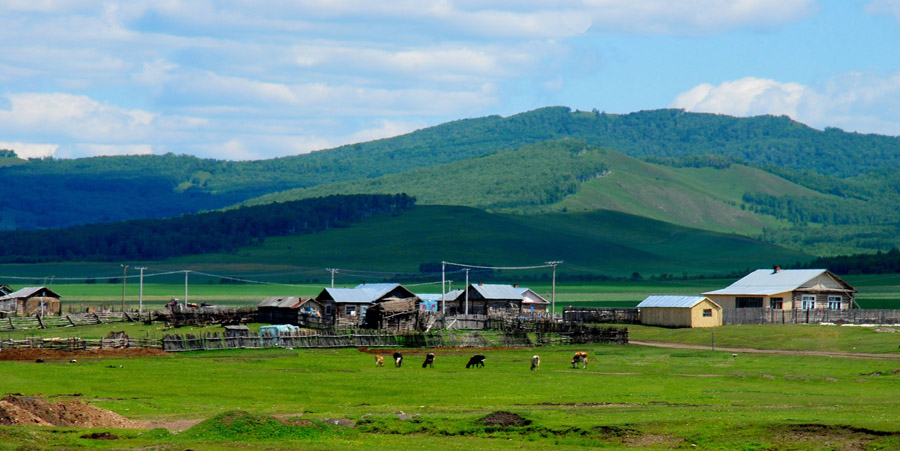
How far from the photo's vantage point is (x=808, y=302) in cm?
9438

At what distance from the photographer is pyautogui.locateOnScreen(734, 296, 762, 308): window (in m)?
94.7

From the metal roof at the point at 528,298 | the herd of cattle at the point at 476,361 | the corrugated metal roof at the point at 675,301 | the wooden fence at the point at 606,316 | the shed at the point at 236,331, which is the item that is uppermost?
the metal roof at the point at 528,298

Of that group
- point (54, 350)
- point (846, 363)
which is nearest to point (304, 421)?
point (846, 363)

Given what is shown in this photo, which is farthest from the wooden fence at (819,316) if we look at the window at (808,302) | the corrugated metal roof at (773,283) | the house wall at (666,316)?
the window at (808,302)

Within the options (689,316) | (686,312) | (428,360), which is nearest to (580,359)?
(428,360)

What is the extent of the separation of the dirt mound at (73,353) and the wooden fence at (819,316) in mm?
46285

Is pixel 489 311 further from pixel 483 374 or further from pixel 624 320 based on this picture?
pixel 483 374

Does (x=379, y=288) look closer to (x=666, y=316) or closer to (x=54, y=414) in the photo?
(x=666, y=316)

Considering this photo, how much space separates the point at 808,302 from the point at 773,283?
3589mm

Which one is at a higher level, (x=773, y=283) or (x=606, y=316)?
(x=773, y=283)

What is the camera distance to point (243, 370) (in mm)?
58375

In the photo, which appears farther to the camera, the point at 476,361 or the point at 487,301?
the point at 487,301

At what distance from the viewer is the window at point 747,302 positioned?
94688 millimetres

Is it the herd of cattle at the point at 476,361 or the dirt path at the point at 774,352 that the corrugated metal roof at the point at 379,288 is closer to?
the dirt path at the point at 774,352
